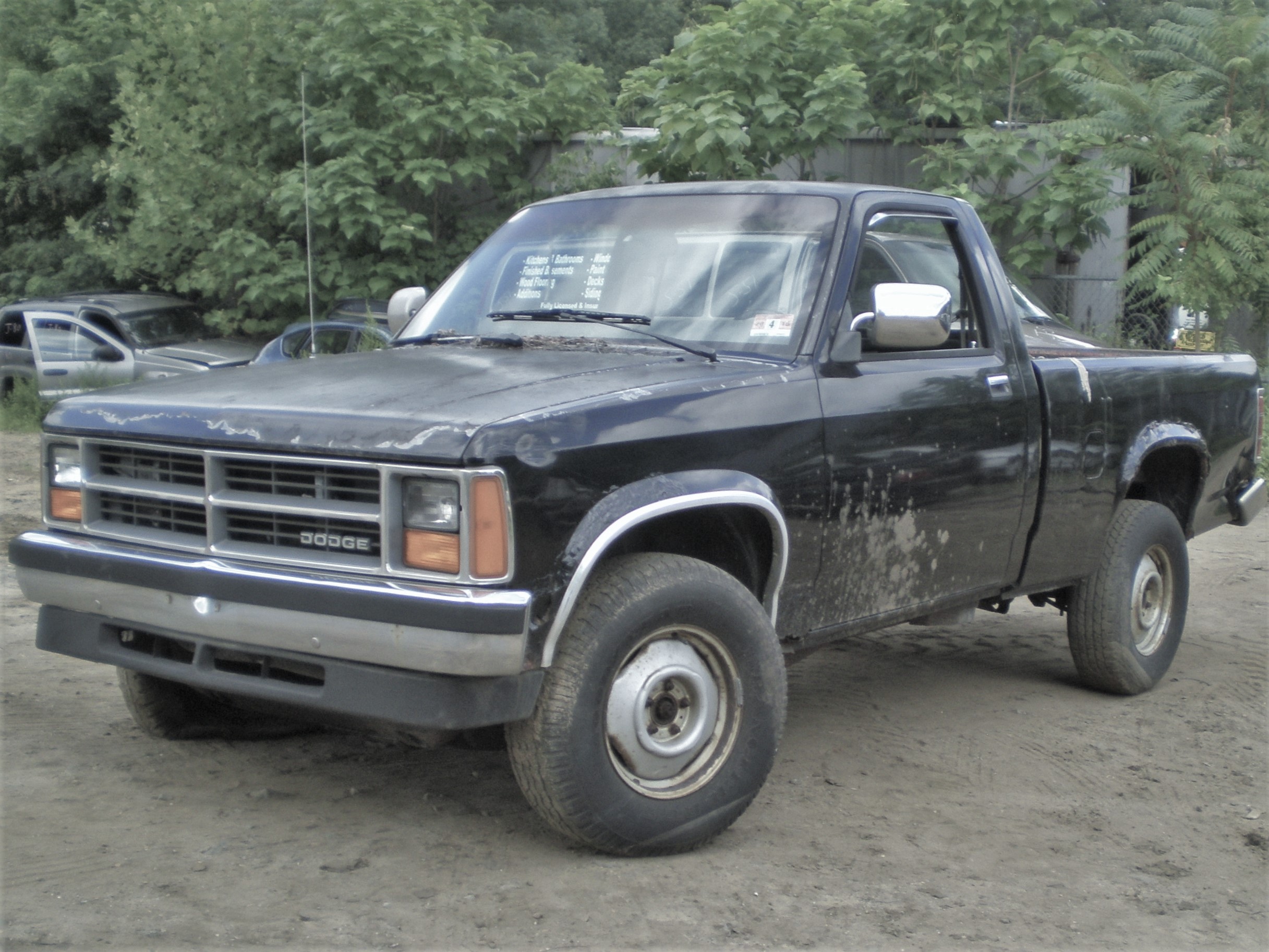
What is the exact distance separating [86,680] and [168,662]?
1.99 m

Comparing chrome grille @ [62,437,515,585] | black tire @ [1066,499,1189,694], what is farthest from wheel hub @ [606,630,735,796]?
black tire @ [1066,499,1189,694]

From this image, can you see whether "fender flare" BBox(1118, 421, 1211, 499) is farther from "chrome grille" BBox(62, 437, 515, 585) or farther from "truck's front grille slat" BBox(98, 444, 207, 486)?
"truck's front grille slat" BBox(98, 444, 207, 486)

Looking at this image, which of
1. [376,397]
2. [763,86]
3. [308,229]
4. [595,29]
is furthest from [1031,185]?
[595,29]

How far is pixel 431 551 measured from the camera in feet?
11.0

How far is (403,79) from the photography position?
56.2ft

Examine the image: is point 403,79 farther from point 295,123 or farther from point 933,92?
point 933,92

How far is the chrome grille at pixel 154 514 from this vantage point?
3.77m

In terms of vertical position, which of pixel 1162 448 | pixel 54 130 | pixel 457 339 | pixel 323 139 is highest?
pixel 54 130

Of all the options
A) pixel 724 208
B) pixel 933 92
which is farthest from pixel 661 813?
pixel 933 92

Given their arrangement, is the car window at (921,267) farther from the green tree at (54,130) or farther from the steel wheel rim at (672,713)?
Result: the green tree at (54,130)

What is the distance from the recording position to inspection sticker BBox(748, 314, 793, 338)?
4.35 m

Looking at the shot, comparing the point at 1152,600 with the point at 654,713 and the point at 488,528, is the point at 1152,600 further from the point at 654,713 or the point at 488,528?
the point at 488,528

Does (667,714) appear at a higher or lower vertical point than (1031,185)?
lower

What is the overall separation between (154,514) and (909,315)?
7.48 feet
